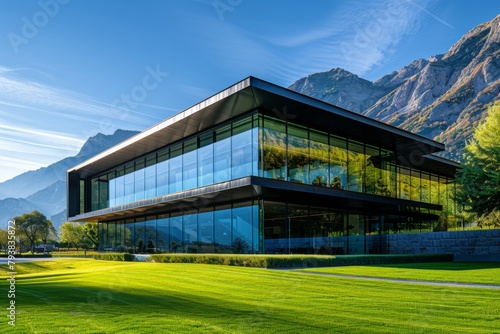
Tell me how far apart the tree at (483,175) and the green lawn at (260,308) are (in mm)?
19769

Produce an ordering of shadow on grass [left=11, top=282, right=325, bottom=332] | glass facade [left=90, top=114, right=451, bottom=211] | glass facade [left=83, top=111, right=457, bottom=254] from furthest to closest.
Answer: glass facade [left=83, top=111, right=457, bottom=254], glass facade [left=90, top=114, right=451, bottom=211], shadow on grass [left=11, top=282, right=325, bottom=332]

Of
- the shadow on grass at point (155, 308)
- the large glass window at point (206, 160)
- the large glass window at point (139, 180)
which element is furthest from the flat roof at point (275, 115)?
the shadow on grass at point (155, 308)

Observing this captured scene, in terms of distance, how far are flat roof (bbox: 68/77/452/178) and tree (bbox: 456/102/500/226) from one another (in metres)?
4.18

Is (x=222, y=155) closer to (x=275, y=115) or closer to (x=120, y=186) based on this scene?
(x=275, y=115)

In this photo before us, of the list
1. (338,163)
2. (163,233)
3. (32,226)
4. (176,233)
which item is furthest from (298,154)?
(32,226)

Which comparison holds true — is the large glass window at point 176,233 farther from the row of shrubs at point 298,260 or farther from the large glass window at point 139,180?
the row of shrubs at point 298,260

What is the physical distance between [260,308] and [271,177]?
57.7 ft

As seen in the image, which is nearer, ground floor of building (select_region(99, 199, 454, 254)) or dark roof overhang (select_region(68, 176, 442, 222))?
dark roof overhang (select_region(68, 176, 442, 222))

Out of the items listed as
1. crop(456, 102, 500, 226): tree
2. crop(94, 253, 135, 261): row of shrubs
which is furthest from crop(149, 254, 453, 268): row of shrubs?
crop(94, 253, 135, 261): row of shrubs

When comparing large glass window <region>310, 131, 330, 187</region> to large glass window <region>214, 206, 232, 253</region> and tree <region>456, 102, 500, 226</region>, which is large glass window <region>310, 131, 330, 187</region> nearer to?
large glass window <region>214, 206, 232, 253</region>

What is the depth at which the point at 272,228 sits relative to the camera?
28.6m

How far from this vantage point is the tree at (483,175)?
2962cm

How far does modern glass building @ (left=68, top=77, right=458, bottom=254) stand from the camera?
90.5 ft

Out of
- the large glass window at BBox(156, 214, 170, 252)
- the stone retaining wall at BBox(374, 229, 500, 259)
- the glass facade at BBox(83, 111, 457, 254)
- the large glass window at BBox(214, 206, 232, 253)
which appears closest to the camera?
the glass facade at BBox(83, 111, 457, 254)
